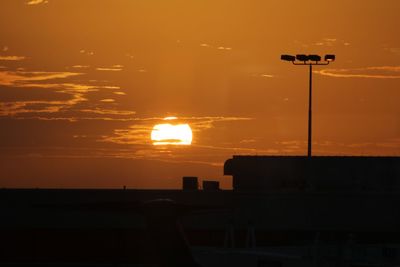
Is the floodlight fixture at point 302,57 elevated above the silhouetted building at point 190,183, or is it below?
above

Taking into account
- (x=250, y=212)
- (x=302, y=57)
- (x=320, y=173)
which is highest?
(x=302, y=57)

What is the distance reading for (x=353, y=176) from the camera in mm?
113938

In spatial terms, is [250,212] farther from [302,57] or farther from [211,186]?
[302,57]

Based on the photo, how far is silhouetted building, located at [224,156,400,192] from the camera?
114 m

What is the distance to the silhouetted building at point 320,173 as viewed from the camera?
114m

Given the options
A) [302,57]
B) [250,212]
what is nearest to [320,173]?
[250,212]

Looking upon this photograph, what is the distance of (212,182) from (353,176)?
17.2 meters

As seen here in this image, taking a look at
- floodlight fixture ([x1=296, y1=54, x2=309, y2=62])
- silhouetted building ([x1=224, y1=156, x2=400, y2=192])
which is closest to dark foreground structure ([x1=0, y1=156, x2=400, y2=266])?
silhouetted building ([x1=224, y1=156, x2=400, y2=192])

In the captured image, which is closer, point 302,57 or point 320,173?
point 302,57

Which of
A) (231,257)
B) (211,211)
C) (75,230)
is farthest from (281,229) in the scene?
(211,211)

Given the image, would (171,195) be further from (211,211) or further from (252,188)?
(211,211)

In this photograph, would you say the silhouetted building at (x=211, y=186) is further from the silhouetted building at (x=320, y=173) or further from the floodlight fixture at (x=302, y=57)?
the floodlight fixture at (x=302, y=57)

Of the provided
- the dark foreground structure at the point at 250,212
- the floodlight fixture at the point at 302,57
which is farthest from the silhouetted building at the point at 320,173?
the floodlight fixture at the point at 302,57

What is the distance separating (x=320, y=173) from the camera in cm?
11406
